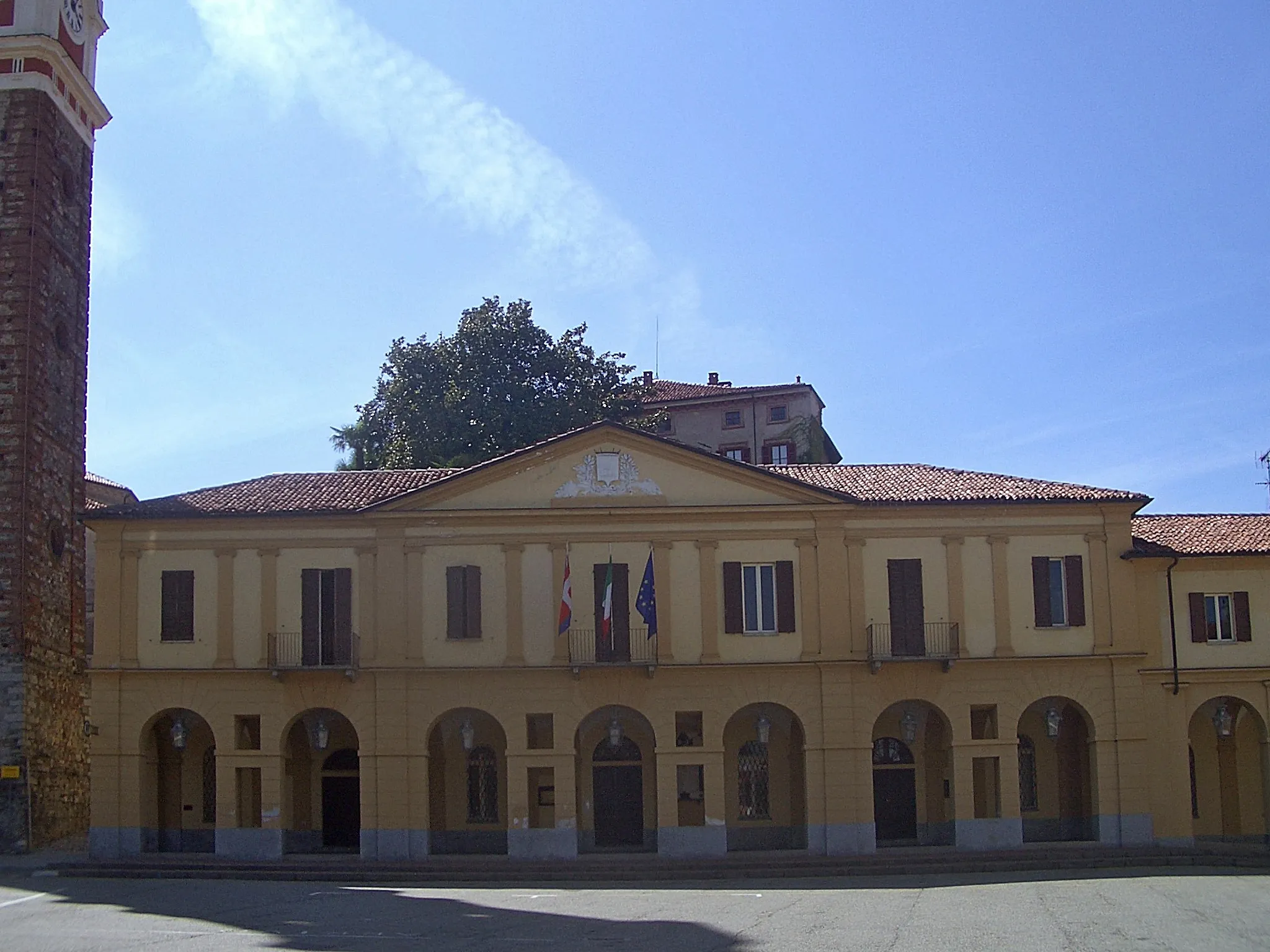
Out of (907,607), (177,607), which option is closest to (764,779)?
(907,607)

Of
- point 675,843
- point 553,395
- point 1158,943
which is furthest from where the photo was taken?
point 553,395

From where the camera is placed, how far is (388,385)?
5269cm

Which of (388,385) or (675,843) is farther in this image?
(388,385)

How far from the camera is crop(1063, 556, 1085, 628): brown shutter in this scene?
3409cm

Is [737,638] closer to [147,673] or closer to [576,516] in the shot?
[576,516]

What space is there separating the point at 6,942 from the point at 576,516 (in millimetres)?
16777

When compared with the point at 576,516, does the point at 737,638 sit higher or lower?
lower

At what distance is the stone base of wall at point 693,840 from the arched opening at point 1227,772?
36.7 ft

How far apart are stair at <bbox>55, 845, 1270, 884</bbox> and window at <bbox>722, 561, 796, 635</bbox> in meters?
5.12

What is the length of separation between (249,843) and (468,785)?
5.10 metres

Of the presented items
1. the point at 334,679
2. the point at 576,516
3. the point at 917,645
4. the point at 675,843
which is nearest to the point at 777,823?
the point at 675,843

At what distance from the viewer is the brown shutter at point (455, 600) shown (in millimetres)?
34000

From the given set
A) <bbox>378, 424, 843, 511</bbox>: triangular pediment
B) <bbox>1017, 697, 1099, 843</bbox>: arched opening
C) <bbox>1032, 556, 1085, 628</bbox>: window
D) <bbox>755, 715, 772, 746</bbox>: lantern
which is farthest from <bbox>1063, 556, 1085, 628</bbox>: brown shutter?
<bbox>755, 715, 772, 746</bbox>: lantern

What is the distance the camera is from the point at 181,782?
1388 inches
